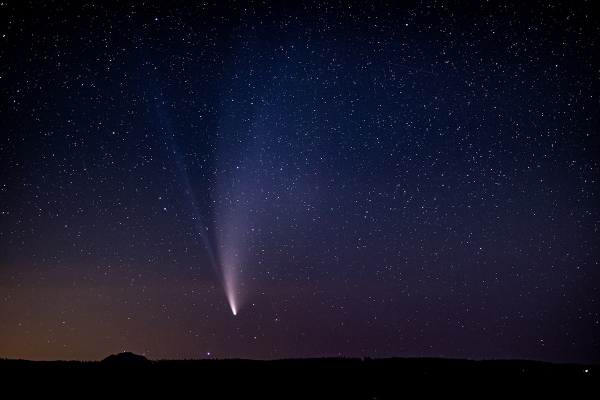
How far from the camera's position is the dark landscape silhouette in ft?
20.4

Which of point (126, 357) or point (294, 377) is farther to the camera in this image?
point (126, 357)

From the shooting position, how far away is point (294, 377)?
7039mm

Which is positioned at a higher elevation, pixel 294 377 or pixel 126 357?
pixel 126 357

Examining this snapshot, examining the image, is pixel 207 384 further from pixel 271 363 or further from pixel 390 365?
pixel 390 365

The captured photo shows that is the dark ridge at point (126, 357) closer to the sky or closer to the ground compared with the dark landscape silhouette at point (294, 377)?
closer to the sky

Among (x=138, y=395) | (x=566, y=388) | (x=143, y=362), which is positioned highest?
(x=143, y=362)

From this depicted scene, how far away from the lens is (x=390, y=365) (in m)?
7.82

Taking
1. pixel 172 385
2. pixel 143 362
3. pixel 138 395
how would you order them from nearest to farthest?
pixel 138 395
pixel 172 385
pixel 143 362

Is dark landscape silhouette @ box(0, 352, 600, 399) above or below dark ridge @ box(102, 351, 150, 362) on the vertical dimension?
below

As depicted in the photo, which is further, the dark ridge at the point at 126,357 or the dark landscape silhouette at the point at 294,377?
the dark ridge at the point at 126,357

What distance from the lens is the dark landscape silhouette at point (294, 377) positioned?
245 inches

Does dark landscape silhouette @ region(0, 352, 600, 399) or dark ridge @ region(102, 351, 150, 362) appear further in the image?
dark ridge @ region(102, 351, 150, 362)

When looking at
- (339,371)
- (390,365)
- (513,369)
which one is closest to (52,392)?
(339,371)

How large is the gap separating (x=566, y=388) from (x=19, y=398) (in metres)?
7.53
